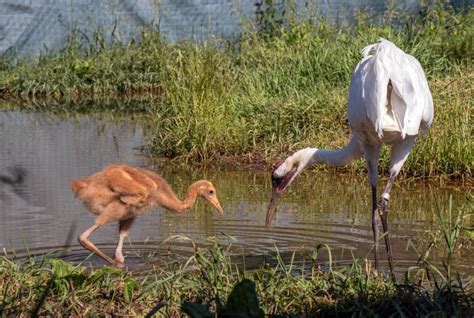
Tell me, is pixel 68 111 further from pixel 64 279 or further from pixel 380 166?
pixel 64 279

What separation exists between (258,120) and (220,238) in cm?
360

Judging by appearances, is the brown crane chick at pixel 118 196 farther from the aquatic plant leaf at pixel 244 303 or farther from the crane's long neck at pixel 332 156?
the aquatic plant leaf at pixel 244 303

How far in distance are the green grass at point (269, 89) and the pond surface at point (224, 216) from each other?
402 mm

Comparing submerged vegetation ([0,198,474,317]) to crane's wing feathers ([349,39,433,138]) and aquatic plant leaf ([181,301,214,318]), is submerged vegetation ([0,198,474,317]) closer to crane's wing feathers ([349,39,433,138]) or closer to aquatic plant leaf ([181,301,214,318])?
aquatic plant leaf ([181,301,214,318])

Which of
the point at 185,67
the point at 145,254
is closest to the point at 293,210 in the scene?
the point at 145,254

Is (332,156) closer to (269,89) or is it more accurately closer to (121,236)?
(121,236)

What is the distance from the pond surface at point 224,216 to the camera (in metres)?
7.25

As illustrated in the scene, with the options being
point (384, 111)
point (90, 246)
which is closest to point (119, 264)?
point (90, 246)

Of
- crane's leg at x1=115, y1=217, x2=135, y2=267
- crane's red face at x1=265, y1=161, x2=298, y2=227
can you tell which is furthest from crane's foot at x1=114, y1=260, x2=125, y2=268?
crane's red face at x1=265, y1=161, x2=298, y2=227

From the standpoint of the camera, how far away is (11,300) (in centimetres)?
520

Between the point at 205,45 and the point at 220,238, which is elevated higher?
the point at 205,45

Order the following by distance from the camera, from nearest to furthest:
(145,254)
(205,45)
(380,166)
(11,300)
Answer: (11,300)
(145,254)
(380,166)
(205,45)

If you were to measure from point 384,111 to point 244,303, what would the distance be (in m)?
2.81

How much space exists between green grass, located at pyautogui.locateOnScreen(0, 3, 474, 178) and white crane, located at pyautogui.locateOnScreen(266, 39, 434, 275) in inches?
83.0
